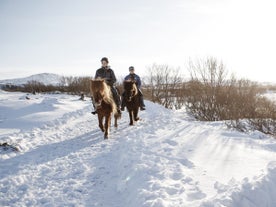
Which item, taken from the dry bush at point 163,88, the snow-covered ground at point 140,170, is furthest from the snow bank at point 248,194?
the dry bush at point 163,88

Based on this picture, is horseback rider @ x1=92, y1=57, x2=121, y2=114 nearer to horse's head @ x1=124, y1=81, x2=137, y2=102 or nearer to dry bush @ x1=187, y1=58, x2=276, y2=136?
horse's head @ x1=124, y1=81, x2=137, y2=102

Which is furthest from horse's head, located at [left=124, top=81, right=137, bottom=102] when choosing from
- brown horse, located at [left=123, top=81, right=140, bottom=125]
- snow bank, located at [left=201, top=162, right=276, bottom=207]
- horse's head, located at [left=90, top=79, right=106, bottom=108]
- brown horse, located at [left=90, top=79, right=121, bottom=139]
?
snow bank, located at [left=201, top=162, right=276, bottom=207]

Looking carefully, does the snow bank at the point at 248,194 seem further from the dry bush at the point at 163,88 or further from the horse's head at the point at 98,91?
the dry bush at the point at 163,88

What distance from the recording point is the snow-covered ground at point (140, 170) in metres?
4.56

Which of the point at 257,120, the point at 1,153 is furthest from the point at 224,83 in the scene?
the point at 1,153

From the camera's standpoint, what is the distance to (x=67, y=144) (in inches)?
360

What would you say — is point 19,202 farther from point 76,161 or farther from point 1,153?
point 1,153

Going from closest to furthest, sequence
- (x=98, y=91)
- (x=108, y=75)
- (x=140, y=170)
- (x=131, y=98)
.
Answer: (x=140, y=170) < (x=98, y=91) < (x=108, y=75) < (x=131, y=98)

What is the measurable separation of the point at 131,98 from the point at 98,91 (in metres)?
3.10

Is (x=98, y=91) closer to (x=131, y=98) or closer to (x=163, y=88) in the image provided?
(x=131, y=98)

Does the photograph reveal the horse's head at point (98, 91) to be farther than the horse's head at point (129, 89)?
No

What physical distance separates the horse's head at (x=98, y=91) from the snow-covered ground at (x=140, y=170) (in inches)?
50.4

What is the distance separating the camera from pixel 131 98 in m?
12.4

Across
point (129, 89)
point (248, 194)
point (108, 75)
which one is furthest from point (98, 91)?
point (248, 194)
